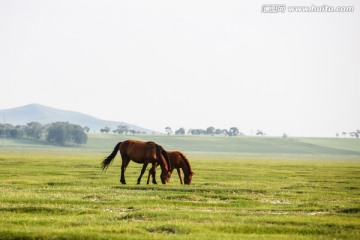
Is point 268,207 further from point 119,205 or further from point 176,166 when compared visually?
point 176,166

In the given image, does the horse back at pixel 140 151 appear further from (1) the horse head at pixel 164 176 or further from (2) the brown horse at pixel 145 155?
(1) the horse head at pixel 164 176

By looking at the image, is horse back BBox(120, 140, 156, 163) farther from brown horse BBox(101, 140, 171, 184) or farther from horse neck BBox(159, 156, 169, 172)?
horse neck BBox(159, 156, 169, 172)

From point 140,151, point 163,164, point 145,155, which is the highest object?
point 140,151

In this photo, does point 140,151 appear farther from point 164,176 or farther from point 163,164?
point 164,176

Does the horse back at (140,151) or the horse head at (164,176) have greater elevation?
the horse back at (140,151)

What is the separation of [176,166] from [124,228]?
1827cm

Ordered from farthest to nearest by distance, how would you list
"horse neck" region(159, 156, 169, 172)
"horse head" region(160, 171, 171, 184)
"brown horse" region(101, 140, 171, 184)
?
1. "horse head" region(160, 171, 171, 184)
2. "horse neck" region(159, 156, 169, 172)
3. "brown horse" region(101, 140, 171, 184)

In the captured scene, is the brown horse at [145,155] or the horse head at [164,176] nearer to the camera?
the brown horse at [145,155]

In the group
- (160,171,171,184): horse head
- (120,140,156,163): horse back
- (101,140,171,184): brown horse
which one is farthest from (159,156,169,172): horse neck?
(120,140,156,163): horse back

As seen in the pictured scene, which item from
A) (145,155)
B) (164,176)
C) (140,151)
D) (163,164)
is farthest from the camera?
(164,176)

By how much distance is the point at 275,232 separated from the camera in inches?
648

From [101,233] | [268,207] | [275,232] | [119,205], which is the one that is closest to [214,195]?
[268,207]

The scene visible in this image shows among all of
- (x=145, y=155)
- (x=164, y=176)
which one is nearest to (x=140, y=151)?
(x=145, y=155)

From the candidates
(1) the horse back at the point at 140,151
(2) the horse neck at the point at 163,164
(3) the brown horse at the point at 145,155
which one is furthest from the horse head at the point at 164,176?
(1) the horse back at the point at 140,151
